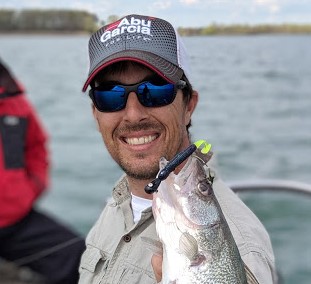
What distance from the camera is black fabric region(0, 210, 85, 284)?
18.1 feet

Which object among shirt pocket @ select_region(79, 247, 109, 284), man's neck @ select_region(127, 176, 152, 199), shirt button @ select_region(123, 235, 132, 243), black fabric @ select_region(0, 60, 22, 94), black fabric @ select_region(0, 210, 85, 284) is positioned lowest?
black fabric @ select_region(0, 210, 85, 284)

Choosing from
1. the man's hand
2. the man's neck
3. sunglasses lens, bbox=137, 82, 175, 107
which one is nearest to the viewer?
the man's hand

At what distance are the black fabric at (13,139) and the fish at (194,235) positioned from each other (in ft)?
12.7

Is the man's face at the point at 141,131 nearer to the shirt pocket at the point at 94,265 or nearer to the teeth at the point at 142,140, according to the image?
the teeth at the point at 142,140

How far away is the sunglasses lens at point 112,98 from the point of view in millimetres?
2336

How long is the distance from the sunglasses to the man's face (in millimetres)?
18

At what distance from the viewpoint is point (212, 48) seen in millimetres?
2832

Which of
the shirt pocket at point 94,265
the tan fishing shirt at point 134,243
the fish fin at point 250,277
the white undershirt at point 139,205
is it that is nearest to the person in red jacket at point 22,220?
the tan fishing shirt at point 134,243

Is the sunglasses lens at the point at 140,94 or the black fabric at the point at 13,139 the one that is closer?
the sunglasses lens at the point at 140,94

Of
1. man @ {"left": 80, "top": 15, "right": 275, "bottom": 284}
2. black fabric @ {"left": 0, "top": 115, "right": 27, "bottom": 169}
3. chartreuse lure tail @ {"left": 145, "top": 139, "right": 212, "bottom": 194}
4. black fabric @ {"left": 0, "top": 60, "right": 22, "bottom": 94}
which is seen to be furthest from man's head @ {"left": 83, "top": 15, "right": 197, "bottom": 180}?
black fabric @ {"left": 0, "top": 60, "right": 22, "bottom": 94}

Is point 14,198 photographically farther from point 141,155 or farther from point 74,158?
point 74,158

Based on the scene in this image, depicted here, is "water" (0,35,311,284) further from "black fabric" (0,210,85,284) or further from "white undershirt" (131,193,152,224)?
"black fabric" (0,210,85,284)

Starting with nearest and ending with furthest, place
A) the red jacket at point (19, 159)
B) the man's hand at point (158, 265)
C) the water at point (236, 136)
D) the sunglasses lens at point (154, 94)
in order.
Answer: the man's hand at point (158, 265) < the sunglasses lens at point (154, 94) < the red jacket at point (19, 159) < the water at point (236, 136)

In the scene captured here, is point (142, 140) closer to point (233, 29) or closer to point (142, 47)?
point (142, 47)
